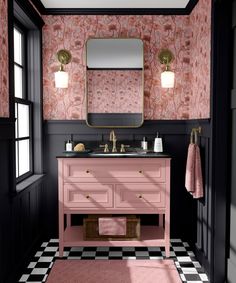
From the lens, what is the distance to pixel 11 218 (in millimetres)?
2854

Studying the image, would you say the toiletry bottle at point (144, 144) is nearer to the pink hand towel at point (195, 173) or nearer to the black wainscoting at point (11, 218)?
the pink hand towel at point (195, 173)

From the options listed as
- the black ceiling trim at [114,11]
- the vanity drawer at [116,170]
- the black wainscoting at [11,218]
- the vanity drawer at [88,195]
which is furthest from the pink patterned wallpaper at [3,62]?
the black ceiling trim at [114,11]

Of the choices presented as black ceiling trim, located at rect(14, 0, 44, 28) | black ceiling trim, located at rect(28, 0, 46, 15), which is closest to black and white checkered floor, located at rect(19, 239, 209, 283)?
black ceiling trim, located at rect(14, 0, 44, 28)

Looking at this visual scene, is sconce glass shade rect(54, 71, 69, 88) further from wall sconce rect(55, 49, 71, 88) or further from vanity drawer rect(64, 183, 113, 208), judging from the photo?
vanity drawer rect(64, 183, 113, 208)

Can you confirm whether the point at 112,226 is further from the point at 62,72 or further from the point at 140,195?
the point at 62,72

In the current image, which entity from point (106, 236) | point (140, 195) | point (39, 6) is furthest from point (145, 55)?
point (106, 236)

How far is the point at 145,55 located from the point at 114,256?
229 cm

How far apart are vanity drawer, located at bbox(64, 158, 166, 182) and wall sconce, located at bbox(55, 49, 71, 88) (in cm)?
98

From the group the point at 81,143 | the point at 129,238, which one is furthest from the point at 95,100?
the point at 129,238

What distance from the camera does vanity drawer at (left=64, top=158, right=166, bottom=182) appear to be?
3471mm

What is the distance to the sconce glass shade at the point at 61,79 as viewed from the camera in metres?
3.88

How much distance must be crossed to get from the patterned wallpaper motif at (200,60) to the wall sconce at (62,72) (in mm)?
1440

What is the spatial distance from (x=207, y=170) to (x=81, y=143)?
1.57 meters

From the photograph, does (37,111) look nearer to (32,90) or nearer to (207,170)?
(32,90)
